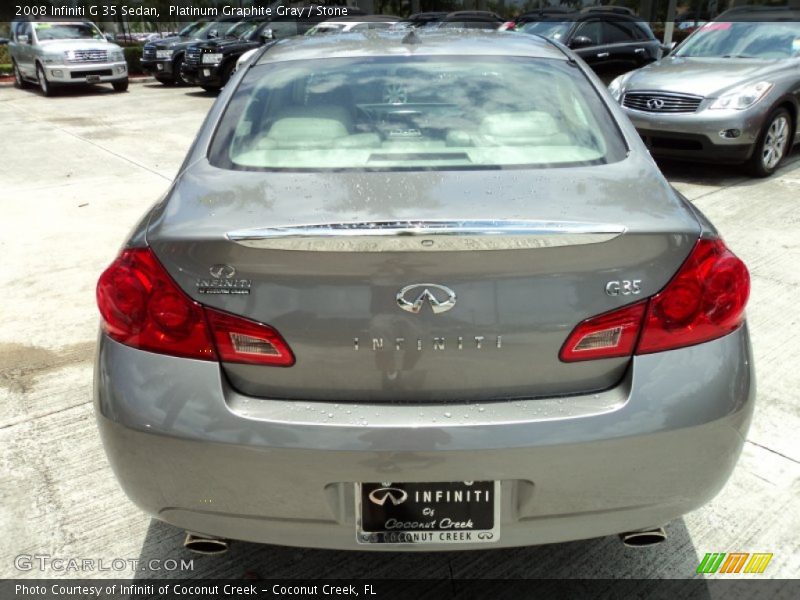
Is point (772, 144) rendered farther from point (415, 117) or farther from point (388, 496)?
point (388, 496)

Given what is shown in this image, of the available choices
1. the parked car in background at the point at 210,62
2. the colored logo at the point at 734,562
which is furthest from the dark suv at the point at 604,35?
the colored logo at the point at 734,562

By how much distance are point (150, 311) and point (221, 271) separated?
0.78 feet

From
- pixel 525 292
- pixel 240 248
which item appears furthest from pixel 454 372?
pixel 240 248

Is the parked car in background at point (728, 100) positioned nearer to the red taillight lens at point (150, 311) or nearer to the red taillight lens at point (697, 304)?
the red taillight lens at point (697, 304)

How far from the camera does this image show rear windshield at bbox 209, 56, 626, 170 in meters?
2.33

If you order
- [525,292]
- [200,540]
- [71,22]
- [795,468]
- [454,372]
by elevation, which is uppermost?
[525,292]

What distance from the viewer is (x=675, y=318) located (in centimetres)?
183

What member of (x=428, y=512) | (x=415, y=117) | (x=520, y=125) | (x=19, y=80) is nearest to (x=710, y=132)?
(x=520, y=125)

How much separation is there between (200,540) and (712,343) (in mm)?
1444

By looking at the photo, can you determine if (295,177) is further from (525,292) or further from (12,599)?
(12,599)

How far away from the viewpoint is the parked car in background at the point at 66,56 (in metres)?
15.7

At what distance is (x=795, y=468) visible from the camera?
284cm

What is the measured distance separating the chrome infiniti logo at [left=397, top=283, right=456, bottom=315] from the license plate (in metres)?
0.43

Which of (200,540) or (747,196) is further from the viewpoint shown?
(747,196)
